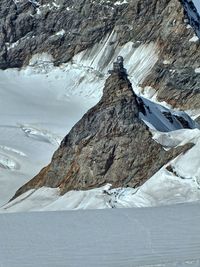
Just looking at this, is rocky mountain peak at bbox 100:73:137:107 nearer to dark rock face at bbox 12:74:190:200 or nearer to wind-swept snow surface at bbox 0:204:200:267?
dark rock face at bbox 12:74:190:200

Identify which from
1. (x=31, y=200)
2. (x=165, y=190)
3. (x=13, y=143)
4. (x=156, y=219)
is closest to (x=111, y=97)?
(x=31, y=200)

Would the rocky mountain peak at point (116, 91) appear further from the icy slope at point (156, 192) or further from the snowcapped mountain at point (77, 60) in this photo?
the snowcapped mountain at point (77, 60)

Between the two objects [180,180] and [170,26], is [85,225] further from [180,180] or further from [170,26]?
[170,26]

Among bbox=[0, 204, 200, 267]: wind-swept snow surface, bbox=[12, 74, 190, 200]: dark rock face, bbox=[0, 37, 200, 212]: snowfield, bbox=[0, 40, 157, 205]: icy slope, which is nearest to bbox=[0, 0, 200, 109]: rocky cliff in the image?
bbox=[0, 37, 200, 212]: snowfield

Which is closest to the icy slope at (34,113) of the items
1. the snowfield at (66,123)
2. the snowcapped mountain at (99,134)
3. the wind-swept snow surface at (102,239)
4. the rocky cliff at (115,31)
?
the snowfield at (66,123)

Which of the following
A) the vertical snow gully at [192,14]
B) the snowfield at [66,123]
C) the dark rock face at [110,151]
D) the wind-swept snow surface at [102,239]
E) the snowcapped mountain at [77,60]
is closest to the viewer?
the wind-swept snow surface at [102,239]

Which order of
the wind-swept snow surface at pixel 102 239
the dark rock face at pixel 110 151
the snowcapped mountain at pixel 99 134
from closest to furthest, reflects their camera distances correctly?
the wind-swept snow surface at pixel 102 239 → the snowcapped mountain at pixel 99 134 → the dark rock face at pixel 110 151

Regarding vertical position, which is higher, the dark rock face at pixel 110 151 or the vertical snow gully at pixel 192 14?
the vertical snow gully at pixel 192 14

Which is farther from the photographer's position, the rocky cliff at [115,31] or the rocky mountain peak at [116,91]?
the rocky cliff at [115,31]
